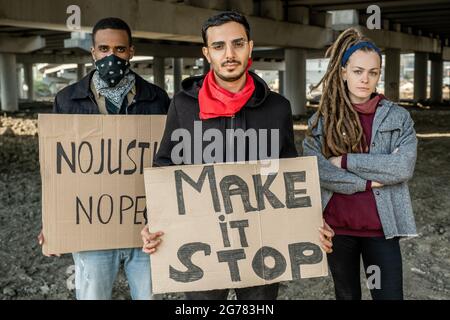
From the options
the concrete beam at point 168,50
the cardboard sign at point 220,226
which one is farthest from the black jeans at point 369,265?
the concrete beam at point 168,50

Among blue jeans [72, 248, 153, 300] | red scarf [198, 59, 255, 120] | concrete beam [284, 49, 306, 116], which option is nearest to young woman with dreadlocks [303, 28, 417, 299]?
red scarf [198, 59, 255, 120]

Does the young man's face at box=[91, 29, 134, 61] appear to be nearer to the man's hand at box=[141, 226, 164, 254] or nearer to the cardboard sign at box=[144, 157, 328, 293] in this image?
the cardboard sign at box=[144, 157, 328, 293]

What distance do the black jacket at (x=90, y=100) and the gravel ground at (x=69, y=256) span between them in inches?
73.2

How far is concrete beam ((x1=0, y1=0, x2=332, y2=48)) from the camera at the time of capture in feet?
31.8

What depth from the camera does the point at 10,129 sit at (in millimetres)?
14344

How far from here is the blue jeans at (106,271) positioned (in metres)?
2.57

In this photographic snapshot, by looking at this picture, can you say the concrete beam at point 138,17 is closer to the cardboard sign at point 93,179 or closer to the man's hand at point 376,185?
the cardboard sign at point 93,179

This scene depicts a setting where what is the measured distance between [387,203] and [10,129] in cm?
1352

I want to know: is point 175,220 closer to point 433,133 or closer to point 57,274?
point 57,274

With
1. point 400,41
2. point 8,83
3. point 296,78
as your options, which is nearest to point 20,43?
point 8,83

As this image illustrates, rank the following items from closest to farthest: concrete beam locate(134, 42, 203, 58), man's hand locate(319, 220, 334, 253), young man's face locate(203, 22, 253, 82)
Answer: young man's face locate(203, 22, 253, 82), man's hand locate(319, 220, 334, 253), concrete beam locate(134, 42, 203, 58)

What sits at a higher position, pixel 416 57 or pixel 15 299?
pixel 416 57

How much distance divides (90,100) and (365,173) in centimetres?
132

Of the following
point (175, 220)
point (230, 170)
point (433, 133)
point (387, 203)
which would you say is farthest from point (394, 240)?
point (433, 133)
